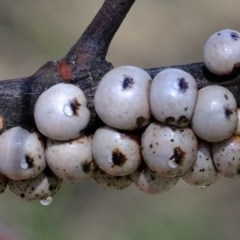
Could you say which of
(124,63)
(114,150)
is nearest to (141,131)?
(114,150)

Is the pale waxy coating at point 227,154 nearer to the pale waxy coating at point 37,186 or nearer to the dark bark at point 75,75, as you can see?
the dark bark at point 75,75

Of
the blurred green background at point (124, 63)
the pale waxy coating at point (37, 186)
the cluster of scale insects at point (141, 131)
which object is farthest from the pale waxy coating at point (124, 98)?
the blurred green background at point (124, 63)

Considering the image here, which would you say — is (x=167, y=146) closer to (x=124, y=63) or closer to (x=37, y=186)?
(x=37, y=186)

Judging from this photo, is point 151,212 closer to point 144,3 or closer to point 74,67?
point 144,3

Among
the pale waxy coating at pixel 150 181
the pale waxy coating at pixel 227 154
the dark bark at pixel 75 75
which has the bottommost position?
the pale waxy coating at pixel 150 181

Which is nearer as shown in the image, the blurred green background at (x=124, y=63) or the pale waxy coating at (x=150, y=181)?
the pale waxy coating at (x=150, y=181)

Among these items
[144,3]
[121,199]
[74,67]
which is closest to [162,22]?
[144,3]

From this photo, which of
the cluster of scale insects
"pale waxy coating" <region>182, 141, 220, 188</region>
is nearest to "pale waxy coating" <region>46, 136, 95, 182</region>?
the cluster of scale insects
